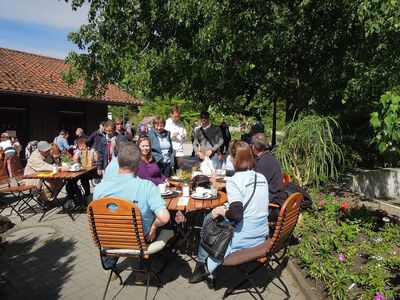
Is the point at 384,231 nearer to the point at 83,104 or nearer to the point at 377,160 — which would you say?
the point at 377,160

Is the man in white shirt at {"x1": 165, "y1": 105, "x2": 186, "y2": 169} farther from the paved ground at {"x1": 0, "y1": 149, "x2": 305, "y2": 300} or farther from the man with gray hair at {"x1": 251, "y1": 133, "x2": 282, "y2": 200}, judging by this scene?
the man with gray hair at {"x1": 251, "y1": 133, "x2": 282, "y2": 200}

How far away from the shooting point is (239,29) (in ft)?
22.2

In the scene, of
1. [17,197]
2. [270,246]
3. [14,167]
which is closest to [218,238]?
[270,246]

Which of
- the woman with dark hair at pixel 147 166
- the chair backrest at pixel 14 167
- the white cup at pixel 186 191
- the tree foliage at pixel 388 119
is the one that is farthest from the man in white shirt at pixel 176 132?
the tree foliage at pixel 388 119

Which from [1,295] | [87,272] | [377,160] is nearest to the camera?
[1,295]

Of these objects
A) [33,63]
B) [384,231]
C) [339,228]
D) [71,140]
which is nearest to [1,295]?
[339,228]

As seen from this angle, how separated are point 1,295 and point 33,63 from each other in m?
15.7

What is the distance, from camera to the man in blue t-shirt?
125 inches

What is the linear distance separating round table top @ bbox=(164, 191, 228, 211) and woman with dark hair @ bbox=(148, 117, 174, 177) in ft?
6.24

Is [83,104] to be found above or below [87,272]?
above

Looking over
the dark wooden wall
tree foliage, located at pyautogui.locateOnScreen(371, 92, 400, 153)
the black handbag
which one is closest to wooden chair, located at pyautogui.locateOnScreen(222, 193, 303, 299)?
the black handbag

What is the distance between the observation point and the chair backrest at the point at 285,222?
3239 mm

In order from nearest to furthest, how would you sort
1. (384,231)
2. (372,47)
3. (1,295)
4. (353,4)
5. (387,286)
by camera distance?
(387,286) < (1,295) < (384,231) < (353,4) < (372,47)

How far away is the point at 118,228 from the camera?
3.08 metres
